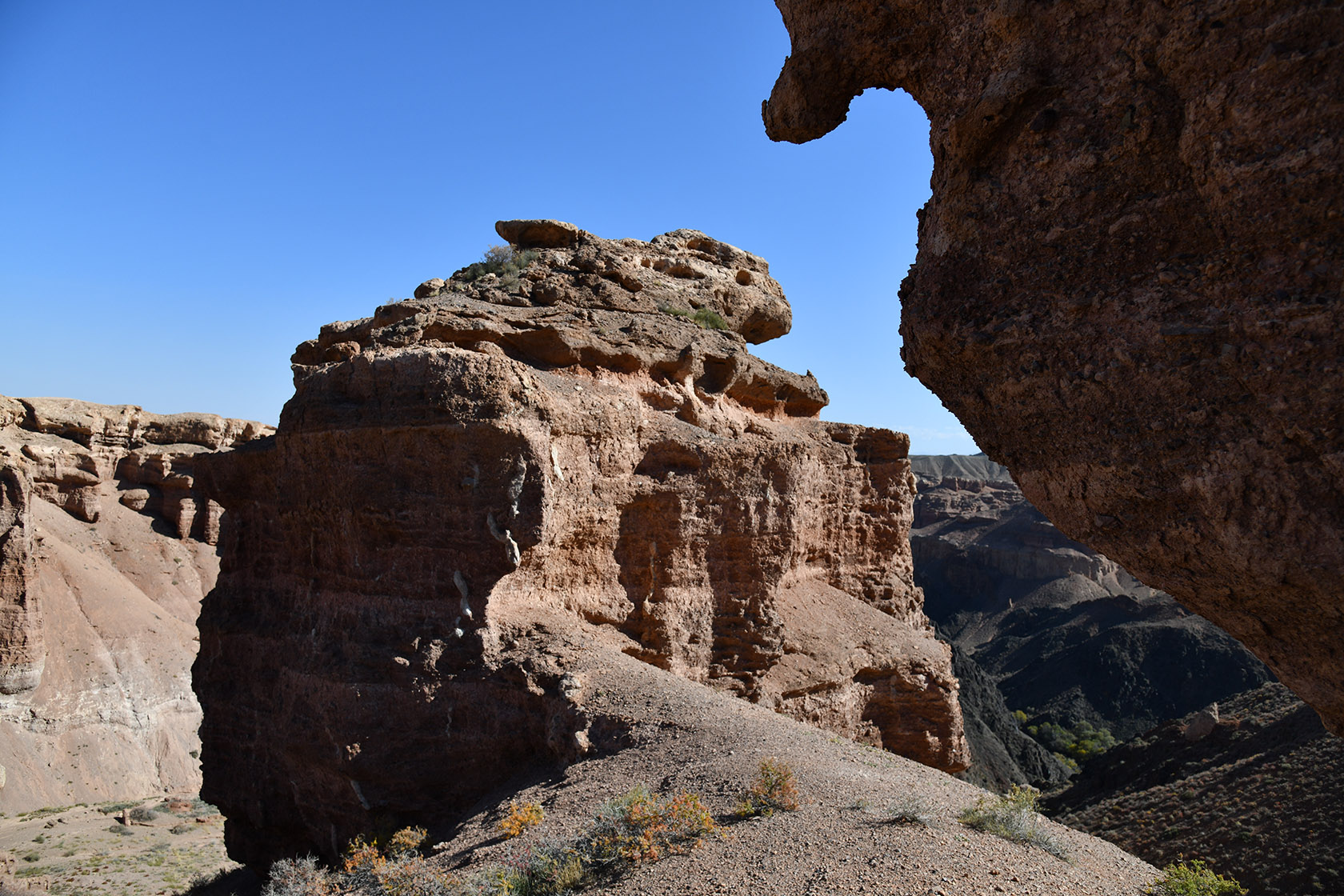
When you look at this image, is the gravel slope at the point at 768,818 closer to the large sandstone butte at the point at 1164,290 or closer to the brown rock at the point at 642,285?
the large sandstone butte at the point at 1164,290

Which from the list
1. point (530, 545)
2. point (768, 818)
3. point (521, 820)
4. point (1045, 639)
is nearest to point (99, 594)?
point (530, 545)

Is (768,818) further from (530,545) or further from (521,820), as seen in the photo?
(530,545)

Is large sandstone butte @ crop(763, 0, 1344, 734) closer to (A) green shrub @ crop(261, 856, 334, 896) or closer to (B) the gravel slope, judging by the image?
(B) the gravel slope

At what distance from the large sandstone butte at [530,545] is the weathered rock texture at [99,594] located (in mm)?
17433

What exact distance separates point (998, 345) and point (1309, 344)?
3.67ft

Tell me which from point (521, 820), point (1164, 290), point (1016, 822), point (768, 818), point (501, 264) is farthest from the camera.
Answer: point (501, 264)

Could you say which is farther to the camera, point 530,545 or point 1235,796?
point 1235,796

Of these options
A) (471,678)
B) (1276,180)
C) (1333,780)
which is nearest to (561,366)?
(471,678)

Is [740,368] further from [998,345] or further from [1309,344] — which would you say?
[1309,344]

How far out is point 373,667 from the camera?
7773mm

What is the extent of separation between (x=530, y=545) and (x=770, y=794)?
10.3ft

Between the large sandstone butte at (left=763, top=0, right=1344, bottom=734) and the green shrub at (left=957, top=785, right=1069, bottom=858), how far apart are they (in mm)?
2855

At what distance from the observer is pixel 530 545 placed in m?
7.91

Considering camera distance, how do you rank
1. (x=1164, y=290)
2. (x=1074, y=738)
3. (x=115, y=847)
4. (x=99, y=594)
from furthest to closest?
(x=1074, y=738) → (x=99, y=594) → (x=115, y=847) → (x=1164, y=290)
